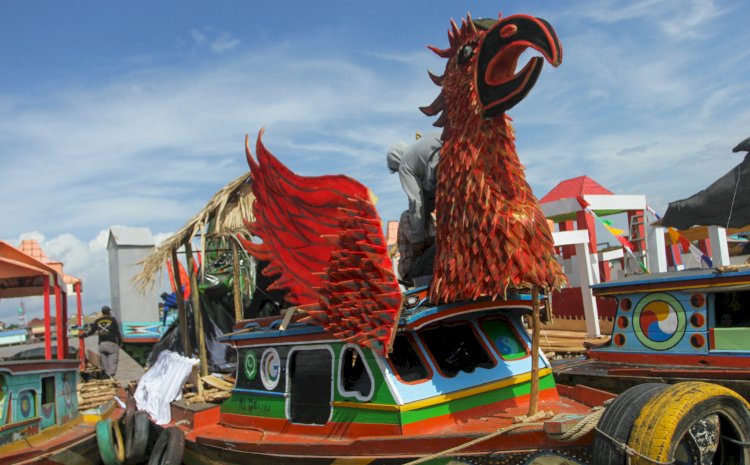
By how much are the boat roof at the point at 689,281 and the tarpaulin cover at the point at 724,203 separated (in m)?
3.36

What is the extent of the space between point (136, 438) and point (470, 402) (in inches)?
196

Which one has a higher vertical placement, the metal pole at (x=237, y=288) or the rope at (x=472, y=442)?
the metal pole at (x=237, y=288)

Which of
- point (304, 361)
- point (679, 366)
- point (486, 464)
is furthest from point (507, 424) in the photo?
point (679, 366)

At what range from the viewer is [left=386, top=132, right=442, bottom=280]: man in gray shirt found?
21.8 ft

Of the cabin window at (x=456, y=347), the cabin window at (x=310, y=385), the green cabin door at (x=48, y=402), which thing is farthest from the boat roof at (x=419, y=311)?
the green cabin door at (x=48, y=402)

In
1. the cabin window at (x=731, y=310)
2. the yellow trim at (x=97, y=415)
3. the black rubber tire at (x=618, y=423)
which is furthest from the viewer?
the yellow trim at (x=97, y=415)

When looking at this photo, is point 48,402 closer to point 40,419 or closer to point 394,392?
point 40,419

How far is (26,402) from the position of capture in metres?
9.23

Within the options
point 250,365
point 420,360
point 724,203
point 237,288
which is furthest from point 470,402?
point 724,203

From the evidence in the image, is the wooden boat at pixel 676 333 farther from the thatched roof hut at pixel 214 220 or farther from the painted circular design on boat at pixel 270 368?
the thatched roof hut at pixel 214 220

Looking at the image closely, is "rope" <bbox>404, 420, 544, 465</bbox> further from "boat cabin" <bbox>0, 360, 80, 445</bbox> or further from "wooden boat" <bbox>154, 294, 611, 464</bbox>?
"boat cabin" <bbox>0, 360, 80, 445</bbox>

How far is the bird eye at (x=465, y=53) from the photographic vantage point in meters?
6.03

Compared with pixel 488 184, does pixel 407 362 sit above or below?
below

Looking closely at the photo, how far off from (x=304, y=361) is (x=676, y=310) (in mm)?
5053
